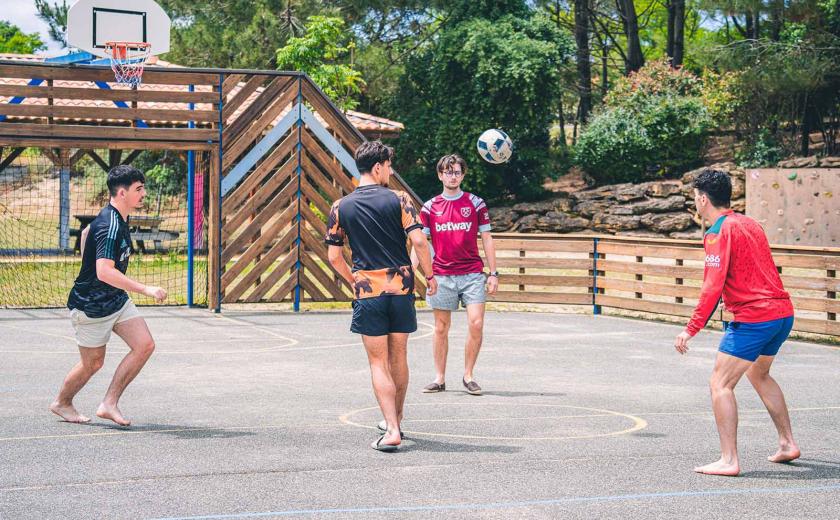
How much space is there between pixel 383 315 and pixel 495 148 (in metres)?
7.63

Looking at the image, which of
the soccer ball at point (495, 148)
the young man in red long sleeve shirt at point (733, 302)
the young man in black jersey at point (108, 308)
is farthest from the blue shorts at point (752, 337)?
the soccer ball at point (495, 148)

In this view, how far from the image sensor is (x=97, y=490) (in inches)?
229

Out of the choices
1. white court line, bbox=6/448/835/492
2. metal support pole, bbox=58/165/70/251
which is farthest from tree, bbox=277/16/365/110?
white court line, bbox=6/448/835/492

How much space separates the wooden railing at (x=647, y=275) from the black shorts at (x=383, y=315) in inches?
308

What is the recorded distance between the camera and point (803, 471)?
6.43 metres

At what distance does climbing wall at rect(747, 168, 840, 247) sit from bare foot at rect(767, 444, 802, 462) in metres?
18.0

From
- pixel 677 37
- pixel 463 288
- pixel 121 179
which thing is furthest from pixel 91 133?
Result: pixel 677 37

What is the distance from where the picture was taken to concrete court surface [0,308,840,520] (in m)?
5.62

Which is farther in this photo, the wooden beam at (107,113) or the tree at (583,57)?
the tree at (583,57)

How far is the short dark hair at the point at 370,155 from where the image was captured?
6938 mm

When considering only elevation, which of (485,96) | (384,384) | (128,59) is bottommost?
(384,384)

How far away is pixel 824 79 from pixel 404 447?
2305 cm

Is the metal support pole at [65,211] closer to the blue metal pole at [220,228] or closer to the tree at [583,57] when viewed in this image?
the blue metal pole at [220,228]

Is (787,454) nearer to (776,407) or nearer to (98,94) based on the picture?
(776,407)
